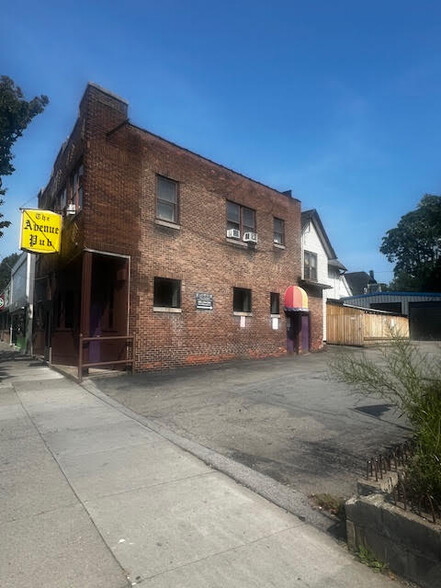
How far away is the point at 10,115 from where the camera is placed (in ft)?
40.7

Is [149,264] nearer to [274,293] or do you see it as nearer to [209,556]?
[274,293]

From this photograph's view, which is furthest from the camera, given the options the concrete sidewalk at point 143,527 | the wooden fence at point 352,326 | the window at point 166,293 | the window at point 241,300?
the wooden fence at point 352,326

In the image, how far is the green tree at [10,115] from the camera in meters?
12.3

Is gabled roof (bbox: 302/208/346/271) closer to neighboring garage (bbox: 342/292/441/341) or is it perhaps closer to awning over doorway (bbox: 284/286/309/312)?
awning over doorway (bbox: 284/286/309/312)

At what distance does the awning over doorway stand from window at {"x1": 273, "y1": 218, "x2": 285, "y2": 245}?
229 centimetres

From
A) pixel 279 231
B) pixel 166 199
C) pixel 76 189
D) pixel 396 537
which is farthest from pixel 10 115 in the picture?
pixel 396 537

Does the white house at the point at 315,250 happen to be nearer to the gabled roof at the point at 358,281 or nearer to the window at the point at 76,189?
the window at the point at 76,189

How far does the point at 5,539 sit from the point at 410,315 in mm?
37154

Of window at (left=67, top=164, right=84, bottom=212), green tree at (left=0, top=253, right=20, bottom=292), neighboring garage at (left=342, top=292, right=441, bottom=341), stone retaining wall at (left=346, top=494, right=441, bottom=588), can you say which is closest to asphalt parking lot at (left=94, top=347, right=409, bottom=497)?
stone retaining wall at (left=346, top=494, right=441, bottom=588)

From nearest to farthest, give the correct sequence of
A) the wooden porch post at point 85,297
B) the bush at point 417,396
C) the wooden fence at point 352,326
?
the bush at point 417,396 → the wooden porch post at point 85,297 → the wooden fence at point 352,326

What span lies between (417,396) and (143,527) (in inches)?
108

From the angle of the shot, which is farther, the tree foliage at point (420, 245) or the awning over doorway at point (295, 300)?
the tree foliage at point (420, 245)

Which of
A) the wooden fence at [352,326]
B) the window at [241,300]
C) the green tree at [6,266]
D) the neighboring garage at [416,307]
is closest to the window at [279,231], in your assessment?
the window at [241,300]

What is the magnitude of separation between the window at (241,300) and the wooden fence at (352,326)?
10479 mm
